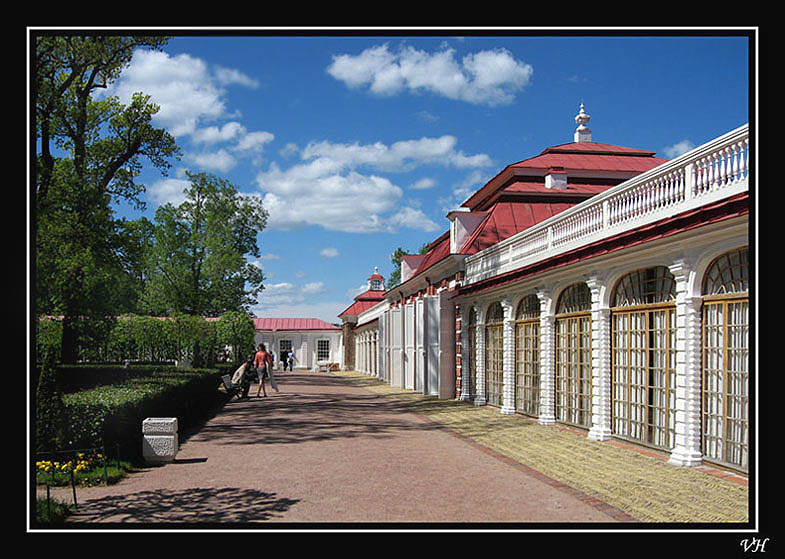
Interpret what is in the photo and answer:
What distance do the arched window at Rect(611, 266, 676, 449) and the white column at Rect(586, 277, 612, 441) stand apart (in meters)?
0.11

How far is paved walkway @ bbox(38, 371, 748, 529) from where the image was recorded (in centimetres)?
701

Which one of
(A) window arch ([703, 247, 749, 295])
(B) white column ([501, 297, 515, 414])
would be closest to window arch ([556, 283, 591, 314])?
(B) white column ([501, 297, 515, 414])

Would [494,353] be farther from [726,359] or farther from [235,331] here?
[235,331]

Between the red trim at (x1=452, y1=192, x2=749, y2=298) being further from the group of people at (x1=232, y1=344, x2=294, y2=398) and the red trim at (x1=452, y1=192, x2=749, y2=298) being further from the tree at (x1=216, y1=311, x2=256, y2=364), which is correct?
the tree at (x1=216, y1=311, x2=256, y2=364)

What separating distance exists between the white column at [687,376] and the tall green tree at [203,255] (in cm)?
2943

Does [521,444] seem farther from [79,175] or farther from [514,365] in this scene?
[79,175]

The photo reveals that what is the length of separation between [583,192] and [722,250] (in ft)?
46.7

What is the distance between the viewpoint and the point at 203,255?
4097 centimetres

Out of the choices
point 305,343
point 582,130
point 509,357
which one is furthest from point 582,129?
point 305,343

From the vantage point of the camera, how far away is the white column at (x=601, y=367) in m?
12.8

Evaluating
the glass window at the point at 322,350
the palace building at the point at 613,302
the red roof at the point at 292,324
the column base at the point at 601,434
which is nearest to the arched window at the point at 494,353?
the palace building at the point at 613,302
